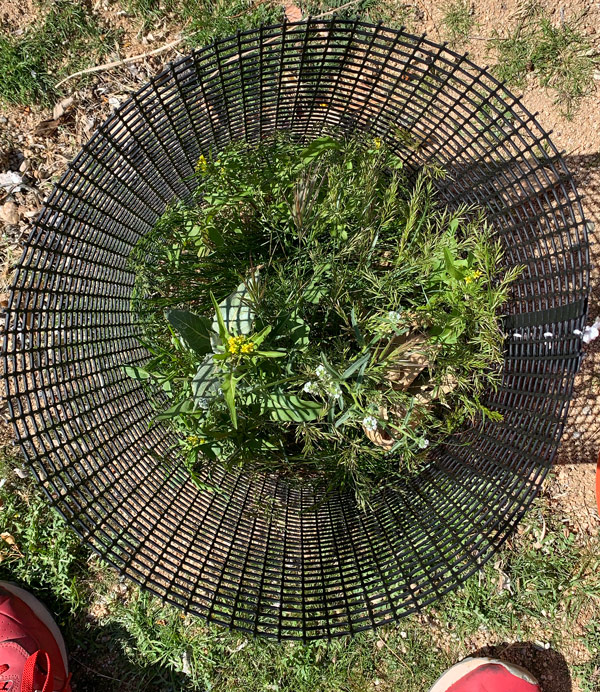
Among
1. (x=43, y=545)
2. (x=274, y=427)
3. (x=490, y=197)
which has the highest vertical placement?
(x=490, y=197)

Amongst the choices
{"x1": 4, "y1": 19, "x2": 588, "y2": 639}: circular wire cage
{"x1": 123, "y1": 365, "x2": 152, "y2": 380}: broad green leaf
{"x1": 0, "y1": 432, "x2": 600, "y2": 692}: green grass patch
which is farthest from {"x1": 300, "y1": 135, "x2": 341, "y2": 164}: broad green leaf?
{"x1": 0, "y1": 432, "x2": 600, "y2": 692}: green grass patch

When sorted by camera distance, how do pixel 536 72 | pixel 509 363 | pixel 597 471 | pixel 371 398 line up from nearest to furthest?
pixel 371 398, pixel 509 363, pixel 597 471, pixel 536 72

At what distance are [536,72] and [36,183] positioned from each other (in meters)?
1.94

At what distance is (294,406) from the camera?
52.1 inches

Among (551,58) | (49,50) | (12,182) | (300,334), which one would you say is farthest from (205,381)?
(551,58)

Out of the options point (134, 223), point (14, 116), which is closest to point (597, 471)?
point (134, 223)

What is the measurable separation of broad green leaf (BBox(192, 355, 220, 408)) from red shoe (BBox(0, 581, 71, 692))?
1.20 metres

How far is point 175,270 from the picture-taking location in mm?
1654

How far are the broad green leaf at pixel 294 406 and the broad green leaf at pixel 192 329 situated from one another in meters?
0.20

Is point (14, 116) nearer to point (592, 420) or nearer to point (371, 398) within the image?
point (371, 398)

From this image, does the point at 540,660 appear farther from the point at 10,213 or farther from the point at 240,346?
the point at 10,213

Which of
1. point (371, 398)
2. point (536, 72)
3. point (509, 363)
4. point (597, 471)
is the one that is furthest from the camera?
point (536, 72)

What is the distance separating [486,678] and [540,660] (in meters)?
0.25

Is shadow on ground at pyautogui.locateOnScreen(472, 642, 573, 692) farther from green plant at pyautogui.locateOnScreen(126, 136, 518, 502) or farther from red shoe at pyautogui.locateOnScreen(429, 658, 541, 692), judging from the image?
green plant at pyautogui.locateOnScreen(126, 136, 518, 502)
